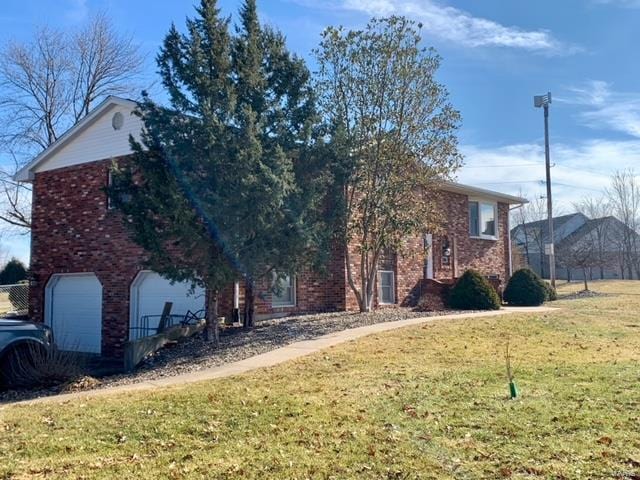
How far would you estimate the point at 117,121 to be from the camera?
16469mm

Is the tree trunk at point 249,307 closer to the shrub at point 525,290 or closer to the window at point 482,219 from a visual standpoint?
the shrub at point 525,290

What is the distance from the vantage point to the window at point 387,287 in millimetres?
17562

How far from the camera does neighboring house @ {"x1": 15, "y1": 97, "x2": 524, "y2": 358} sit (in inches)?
605

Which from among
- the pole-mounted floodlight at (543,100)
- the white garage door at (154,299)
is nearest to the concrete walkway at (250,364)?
the white garage door at (154,299)

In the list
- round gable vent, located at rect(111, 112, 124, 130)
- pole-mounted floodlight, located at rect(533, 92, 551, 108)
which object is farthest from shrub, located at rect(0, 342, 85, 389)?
pole-mounted floodlight, located at rect(533, 92, 551, 108)

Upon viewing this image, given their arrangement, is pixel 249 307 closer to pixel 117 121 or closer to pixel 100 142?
pixel 117 121

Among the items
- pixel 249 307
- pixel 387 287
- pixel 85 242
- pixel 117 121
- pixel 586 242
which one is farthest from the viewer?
pixel 586 242

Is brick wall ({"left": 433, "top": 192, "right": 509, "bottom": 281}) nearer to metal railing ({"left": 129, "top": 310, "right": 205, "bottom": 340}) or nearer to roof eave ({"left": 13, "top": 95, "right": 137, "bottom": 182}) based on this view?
metal railing ({"left": 129, "top": 310, "right": 205, "bottom": 340})

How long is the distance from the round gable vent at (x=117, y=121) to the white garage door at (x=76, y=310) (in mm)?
4215

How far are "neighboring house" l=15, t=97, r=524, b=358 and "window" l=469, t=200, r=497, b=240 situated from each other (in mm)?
3056

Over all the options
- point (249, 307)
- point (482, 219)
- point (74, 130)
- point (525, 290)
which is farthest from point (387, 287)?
point (74, 130)

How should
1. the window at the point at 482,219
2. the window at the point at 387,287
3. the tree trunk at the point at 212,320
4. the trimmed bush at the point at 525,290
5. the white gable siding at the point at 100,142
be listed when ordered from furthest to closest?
the window at the point at 482,219
the trimmed bush at the point at 525,290
the window at the point at 387,287
the white gable siding at the point at 100,142
the tree trunk at the point at 212,320

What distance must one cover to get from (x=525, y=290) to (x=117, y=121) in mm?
12966

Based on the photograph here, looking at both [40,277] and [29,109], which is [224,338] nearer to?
[40,277]
